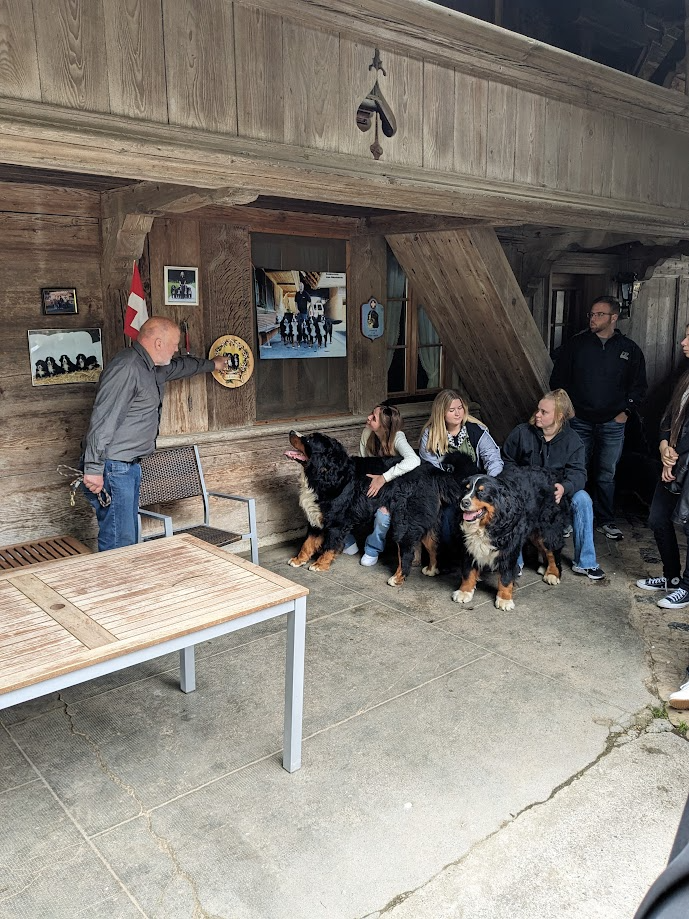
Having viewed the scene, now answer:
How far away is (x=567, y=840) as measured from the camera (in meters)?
2.47

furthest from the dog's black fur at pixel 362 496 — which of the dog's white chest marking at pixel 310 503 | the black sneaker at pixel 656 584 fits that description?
the black sneaker at pixel 656 584

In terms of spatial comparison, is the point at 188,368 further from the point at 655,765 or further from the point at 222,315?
the point at 655,765

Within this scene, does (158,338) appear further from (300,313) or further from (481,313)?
(481,313)

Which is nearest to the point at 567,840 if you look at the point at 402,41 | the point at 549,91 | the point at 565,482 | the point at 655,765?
the point at 655,765

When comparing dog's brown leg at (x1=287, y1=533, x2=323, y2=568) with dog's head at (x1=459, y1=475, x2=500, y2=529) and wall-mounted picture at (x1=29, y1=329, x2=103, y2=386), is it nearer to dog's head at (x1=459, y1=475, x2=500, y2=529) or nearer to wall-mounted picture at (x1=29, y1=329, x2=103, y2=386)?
dog's head at (x1=459, y1=475, x2=500, y2=529)

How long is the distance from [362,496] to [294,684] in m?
2.46

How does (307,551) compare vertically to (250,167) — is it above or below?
below

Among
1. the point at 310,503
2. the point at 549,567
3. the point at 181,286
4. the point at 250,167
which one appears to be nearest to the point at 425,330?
the point at 310,503

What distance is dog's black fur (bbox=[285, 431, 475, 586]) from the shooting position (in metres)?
4.95

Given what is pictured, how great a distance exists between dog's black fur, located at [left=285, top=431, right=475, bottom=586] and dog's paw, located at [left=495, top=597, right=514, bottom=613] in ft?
2.33

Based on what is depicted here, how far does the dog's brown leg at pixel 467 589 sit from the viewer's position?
182 inches

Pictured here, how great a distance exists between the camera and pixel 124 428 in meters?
4.23

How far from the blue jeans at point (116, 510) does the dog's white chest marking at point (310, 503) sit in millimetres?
1254

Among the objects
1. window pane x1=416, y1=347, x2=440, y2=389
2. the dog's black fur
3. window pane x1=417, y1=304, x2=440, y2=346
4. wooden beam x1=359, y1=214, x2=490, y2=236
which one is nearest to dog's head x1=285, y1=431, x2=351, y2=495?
the dog's black fur
